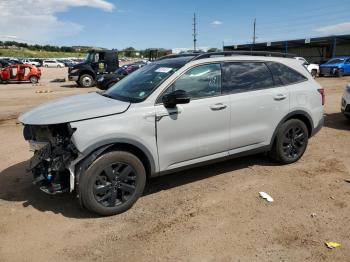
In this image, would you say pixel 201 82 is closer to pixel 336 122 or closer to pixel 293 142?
pixel 293 142

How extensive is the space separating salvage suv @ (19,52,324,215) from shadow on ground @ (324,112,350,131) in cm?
328

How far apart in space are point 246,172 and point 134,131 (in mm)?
2196

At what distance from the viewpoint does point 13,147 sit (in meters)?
7.09

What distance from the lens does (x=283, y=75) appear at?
217 inches

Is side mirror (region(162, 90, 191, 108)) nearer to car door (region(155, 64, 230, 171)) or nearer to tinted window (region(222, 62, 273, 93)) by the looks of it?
car door (region(155, 64, 230, 171))

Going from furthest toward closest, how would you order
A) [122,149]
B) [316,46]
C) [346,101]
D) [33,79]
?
[316,46], [33,79], [346,101], [122,149]

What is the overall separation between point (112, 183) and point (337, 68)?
2720cm

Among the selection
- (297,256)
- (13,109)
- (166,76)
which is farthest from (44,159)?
(13,109)

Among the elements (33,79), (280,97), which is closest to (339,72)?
(33,79)

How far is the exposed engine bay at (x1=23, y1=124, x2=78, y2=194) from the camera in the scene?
13.1 feet

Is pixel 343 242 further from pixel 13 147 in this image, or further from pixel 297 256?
pixel 13 147

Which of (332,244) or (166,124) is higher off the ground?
(166,124)

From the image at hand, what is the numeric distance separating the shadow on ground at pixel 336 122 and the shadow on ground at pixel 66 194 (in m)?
3.45

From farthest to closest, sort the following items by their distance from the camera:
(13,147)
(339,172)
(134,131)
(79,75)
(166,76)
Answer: (79,75) → (13,147) → (339,172) → (166,76) → (134,131)
